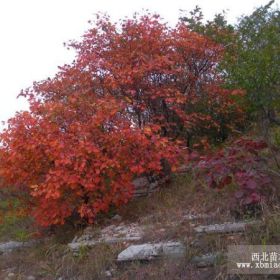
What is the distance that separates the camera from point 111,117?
225 inches

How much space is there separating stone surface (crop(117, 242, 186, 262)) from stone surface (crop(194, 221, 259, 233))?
293mm

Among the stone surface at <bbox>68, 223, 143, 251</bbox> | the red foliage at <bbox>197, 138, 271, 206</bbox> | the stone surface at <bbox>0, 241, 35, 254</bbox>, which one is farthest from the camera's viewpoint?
the stone surface at <bbox>0, 241, 35, 254</bbox>

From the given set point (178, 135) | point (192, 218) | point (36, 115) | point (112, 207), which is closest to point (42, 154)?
point (36, 115)

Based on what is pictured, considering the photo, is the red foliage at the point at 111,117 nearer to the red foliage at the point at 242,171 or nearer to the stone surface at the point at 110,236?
the stone surface at the point at 110,236

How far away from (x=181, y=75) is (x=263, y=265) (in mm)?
3654

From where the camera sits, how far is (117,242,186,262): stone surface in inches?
178

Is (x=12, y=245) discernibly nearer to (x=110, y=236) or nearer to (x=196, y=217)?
(x=110, y=236)

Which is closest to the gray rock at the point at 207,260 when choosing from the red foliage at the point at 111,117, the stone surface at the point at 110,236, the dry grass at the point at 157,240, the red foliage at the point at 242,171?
the dry grass at the point at 157,240

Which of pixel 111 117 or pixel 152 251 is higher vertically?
pixel 111 117

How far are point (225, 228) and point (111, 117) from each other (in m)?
2.03

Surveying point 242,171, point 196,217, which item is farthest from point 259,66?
point 196,217

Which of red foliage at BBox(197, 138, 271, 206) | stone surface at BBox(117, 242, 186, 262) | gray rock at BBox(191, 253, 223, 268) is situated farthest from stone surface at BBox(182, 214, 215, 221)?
gray rock at BBox(191, 253, 223, 268)

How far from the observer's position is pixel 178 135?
723 centimetres

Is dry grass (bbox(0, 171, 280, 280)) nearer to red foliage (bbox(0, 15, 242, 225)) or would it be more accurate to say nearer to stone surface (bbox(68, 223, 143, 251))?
stone surface (bbox(68, 223, 143, 251))
